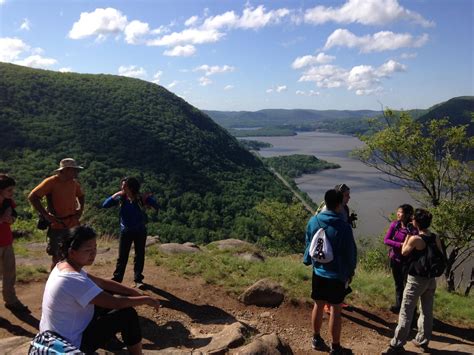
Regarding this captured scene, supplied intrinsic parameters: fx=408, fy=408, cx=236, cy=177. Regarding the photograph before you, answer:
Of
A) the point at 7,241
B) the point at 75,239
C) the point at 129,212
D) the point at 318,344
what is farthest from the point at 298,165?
the point at 75,239

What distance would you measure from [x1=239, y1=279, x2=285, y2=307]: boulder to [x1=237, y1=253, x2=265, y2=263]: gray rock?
1919 mm

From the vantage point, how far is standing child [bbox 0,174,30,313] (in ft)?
14.9

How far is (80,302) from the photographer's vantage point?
2.69 meters

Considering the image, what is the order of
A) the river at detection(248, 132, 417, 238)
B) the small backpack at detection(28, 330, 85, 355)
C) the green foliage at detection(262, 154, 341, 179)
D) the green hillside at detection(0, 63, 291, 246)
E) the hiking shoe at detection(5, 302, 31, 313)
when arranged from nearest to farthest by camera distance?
the small backpack at detection(28, 330, 85, 355) → the hiking shoe at detection(5, 302, 31, 313) → the green hillside at detection(0, 63, 291, 246) → the river at detection(248, 132, 417, 238) → the green foliage at detection(262, 154, 341, 179)

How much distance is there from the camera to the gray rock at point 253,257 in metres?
7.86

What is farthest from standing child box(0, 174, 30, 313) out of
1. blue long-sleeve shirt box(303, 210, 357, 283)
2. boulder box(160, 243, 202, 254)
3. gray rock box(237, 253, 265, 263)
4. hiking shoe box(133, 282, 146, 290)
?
gray rock box(237, 253, 265, 263)

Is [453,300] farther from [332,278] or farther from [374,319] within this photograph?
[332,278]

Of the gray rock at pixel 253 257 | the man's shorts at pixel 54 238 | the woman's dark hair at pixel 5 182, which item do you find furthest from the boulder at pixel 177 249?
the woman's dark hair at pixel 5 182

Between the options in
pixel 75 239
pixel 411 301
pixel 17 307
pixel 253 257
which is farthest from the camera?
pixel 253 257

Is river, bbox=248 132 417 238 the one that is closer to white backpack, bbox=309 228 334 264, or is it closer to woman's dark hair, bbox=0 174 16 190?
white backpack, bbox=309 228 334 264

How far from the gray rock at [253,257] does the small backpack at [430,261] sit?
3941mm

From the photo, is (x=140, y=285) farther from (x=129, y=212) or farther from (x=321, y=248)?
(x=321, y=248)

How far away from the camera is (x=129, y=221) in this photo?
5434 millimetres

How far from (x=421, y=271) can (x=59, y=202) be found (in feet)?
13.8
